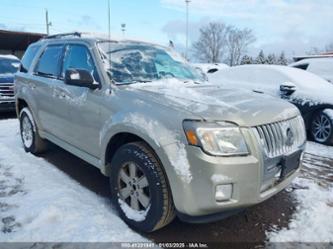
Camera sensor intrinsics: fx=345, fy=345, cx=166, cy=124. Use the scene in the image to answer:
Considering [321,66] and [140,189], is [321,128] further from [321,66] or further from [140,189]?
[140,189]

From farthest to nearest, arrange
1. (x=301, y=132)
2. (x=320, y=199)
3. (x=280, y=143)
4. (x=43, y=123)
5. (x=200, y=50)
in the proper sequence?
(x=200, y=50)
(x=43, y=123)
(x=320, y=199)
(x=301, y=132)
(x=280, y=143)

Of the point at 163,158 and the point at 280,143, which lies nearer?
the point at 163,158

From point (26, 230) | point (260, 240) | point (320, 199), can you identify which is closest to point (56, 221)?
point (26, 230)

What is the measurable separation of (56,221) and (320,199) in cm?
297

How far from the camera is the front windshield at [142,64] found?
373 cm

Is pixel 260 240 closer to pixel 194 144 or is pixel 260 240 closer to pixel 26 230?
pixel 194 144

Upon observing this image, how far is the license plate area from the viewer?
10.1 ft

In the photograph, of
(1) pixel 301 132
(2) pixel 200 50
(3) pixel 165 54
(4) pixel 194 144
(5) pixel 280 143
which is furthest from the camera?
(2) pixel 200 50

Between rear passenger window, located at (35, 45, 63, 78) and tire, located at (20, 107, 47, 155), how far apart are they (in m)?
0.81

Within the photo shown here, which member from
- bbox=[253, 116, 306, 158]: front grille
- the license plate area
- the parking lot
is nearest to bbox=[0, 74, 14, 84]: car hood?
the parking lot

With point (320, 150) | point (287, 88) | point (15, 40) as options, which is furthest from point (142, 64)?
point (15, 40)

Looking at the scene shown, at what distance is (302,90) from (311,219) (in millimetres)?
4319

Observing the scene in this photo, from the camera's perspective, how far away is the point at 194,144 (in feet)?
8.84

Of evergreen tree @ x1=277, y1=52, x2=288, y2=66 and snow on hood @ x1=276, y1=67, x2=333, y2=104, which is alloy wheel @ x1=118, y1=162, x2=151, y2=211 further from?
evergreen tree @ x1=277, y1=52, x2=288, y2=66
